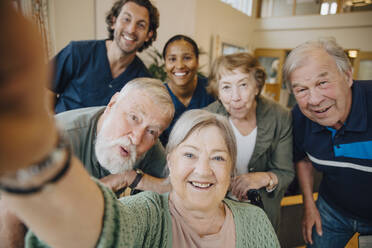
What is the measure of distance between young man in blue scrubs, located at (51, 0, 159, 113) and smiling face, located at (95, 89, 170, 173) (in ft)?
1.21

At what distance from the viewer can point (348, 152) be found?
4.40 ft

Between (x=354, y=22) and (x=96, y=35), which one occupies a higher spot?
(x=354, y=22)

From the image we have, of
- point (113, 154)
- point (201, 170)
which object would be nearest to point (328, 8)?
point (201, 170)

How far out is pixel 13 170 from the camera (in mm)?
225

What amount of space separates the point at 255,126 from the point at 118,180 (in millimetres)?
1013

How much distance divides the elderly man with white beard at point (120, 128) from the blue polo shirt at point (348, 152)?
40.5 inches

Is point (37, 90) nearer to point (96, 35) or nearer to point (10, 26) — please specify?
point (10, 26)

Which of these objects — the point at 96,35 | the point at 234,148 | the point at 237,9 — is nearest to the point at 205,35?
the point at 237,9

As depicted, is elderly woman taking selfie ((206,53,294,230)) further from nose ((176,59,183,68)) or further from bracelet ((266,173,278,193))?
nose ((176,59,183,68))

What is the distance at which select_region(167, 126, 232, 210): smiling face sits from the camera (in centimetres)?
99

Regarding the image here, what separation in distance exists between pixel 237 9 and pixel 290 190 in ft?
20.8

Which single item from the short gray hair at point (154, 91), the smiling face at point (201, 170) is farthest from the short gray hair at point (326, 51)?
the short gray hair at point (154, 91)

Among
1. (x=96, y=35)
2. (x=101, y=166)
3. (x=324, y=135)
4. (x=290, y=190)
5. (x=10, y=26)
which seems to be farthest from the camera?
(x=290, y=190)

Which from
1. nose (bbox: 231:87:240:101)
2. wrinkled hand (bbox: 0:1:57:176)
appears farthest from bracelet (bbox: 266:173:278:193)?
wrinkled hand (bbox: 0:1:57:176)
